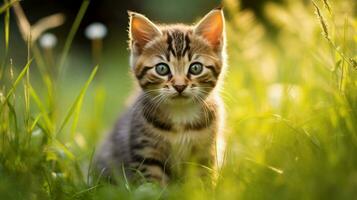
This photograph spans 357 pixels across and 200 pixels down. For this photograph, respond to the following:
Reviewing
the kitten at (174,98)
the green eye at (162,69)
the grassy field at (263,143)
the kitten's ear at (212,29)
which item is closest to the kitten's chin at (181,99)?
the kitten at (174,98)

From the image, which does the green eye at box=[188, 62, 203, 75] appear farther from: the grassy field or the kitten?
the grassy field

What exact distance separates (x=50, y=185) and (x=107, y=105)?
361 cm

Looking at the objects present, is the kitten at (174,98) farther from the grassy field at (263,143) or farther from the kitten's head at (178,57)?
the grassy field at (263,143)

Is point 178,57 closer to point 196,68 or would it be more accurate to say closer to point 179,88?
point 196,68

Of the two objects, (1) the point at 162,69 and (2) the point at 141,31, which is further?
(2) the point at 141,31

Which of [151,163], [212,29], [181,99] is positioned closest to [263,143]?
[181,99]

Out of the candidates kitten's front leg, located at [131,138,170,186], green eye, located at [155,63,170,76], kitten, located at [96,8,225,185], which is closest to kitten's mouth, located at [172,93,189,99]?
kitten, located at [96,8,225,185]

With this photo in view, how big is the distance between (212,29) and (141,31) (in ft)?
1.28

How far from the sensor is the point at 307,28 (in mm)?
3988

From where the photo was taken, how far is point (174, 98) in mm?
3223

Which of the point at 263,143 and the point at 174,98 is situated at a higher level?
the point at 174,98

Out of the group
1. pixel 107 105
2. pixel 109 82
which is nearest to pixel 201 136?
pixel 107 105

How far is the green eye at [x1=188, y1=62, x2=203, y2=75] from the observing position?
10.8 ft

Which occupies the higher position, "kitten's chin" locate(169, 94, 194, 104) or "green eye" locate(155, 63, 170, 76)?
"green eye" locate(155, 63, 170, 76)
